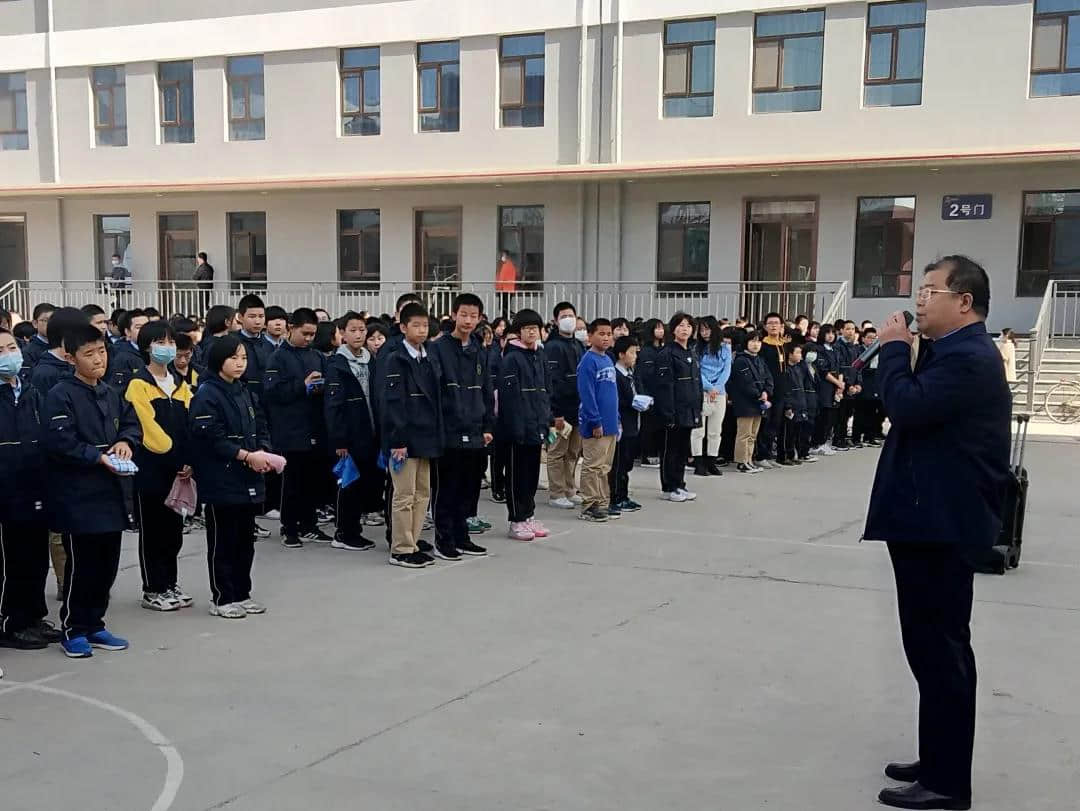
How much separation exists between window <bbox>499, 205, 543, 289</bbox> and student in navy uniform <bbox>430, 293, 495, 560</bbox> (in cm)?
1439

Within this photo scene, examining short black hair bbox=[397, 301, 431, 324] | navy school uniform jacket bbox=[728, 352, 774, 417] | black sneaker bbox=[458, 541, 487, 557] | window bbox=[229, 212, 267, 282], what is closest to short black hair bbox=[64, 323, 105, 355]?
short black hair bbox=[397, 301, 431, 324]

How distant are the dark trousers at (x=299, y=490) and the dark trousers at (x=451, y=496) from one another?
1.12 metres

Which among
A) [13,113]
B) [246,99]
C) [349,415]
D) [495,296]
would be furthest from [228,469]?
[13,113]

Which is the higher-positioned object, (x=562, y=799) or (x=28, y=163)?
(x=28, y=163)

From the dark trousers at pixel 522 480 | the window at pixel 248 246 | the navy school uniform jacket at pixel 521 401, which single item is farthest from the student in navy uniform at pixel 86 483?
the window at pixel 248 246

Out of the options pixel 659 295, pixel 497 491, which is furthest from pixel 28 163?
pixel 497 491

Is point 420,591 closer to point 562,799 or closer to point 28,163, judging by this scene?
point 562,799

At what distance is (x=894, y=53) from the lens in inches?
779

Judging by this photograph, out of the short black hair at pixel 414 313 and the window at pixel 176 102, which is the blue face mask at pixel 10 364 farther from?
the window at pixel 176 102

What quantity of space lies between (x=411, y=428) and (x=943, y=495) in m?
4.42

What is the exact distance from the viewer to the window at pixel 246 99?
24.4 metres

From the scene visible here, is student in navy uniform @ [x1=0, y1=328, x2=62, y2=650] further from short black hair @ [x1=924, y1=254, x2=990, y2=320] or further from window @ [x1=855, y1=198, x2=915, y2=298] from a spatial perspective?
window @ [x1=855, y1=198, x2=915, y2=298]

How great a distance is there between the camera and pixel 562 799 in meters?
4.07

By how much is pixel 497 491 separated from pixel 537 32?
1371cm
